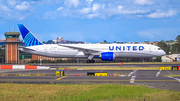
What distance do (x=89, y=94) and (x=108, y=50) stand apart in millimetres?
34694

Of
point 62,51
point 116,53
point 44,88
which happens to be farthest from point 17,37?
point 44,88

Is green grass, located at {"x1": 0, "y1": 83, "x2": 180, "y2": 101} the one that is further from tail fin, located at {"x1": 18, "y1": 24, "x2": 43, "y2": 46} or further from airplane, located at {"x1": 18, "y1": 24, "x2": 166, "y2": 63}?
tail fin, located at {"x1": 18, "y1": 24, "x2": 43, "y2": 46}

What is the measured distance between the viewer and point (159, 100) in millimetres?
13047

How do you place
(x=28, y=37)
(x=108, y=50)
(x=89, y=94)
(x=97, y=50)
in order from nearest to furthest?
(x=89, y=94) < (x=108, y=50) < (x=97, y=50) < (x=28, y=37)

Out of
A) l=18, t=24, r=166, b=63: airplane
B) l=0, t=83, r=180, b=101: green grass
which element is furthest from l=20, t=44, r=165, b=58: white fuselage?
l=0, t=83, r=180, b=101: green grass

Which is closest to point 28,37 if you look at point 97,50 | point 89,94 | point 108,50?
point 97,50

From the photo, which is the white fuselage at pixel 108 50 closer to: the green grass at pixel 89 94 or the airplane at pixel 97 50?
the airplane at pixel 97 50

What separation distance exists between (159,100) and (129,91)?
349 cm

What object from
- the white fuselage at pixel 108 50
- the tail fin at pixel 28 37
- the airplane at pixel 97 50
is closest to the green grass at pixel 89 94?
the airplane at pixel 97 50

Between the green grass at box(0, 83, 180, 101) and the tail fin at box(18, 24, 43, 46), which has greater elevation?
the tail fin at box(18, 24, 43, 46)

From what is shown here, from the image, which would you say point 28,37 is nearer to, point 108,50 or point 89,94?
point 108,50

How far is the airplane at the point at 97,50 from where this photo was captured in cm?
4906

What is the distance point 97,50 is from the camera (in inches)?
1981

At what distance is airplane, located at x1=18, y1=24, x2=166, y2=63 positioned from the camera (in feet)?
161
